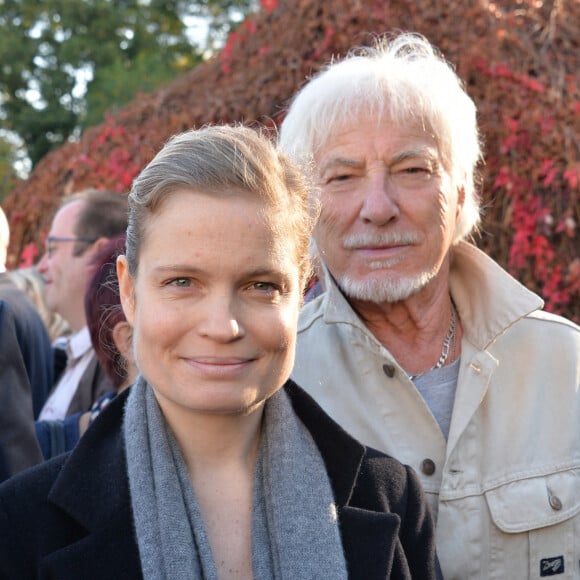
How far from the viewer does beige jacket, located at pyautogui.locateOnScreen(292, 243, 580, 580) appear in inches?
105

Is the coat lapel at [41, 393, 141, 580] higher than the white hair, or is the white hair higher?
the white hair

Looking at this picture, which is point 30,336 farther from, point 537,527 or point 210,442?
point 537,527

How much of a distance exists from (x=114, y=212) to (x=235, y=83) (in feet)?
5.30

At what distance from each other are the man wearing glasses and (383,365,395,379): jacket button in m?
1.82

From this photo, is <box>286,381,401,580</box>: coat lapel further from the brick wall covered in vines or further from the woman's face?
the brick wall covered in vines

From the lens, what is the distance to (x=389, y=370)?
283 cm

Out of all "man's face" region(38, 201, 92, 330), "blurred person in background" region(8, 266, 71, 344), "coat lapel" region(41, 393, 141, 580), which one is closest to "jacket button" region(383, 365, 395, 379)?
"coat lapel" region(41, 393, 141, 580)

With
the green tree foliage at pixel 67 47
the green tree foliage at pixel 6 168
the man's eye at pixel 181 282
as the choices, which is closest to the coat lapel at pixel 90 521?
the man's eye at pixel 181 282

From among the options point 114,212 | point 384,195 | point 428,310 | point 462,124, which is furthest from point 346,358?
point 114,212

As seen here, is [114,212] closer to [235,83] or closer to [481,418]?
[235,83]

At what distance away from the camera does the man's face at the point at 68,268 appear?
15.2 ft

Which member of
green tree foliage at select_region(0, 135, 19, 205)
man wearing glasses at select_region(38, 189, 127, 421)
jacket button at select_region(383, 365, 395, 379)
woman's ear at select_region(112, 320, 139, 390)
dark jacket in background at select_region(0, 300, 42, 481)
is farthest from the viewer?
green tree foliage at select_region(0, 135, 19, 205)

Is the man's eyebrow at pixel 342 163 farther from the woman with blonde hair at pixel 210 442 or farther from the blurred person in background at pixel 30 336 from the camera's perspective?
the blurred person in background at pixel 30 336

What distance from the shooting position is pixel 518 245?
4.88 meters
